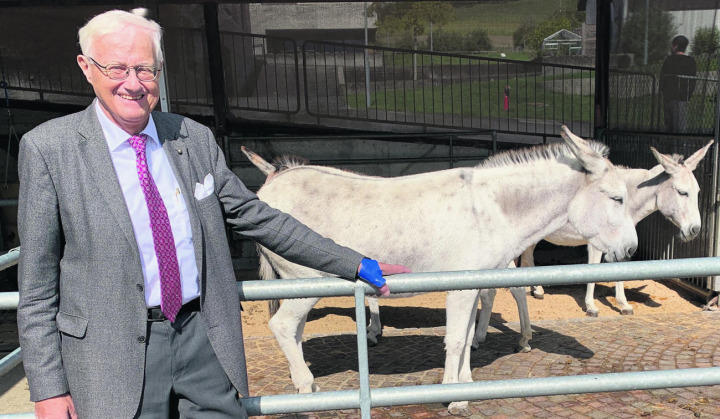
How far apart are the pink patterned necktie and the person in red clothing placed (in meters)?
8.05

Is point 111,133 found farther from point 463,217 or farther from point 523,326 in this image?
point 523,326

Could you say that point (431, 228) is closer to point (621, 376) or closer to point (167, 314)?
point (621, 376)

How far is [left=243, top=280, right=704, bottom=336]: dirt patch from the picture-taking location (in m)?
7.41

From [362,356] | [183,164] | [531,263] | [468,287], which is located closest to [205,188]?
[183,164]

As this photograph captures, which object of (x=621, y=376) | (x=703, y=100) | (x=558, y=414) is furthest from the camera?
(x=703, y=100)

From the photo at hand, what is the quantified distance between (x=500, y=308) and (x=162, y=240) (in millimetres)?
6408

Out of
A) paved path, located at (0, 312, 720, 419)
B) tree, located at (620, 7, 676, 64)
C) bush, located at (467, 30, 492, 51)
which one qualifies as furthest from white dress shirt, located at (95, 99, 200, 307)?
bush, located at (467, 30, 492, 51)

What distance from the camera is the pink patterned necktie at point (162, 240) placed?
78.2 inches

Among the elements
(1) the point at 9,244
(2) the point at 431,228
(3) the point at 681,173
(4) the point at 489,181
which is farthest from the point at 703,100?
(1) the point at 9,244

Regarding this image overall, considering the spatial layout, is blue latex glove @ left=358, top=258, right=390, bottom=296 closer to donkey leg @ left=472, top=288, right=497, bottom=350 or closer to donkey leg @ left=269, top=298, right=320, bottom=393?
donkey leg @ left=269, top=298, right=320, bottom=393

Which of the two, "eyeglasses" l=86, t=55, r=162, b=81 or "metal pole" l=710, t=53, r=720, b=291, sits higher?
"eyeglasses" l=86, t=55, r=162, b=81

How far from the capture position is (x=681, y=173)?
697 cm

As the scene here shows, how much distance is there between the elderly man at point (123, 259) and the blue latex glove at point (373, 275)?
445mm

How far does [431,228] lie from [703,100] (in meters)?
5.05
